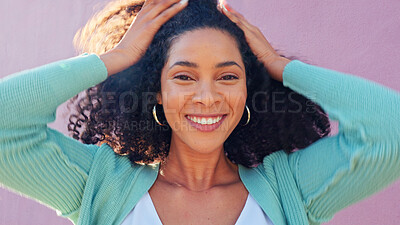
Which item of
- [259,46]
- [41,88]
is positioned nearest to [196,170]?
[259,46]

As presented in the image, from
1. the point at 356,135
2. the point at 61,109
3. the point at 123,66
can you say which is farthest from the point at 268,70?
the point at 61,109

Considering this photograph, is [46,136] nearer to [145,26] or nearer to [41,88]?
[41,88]

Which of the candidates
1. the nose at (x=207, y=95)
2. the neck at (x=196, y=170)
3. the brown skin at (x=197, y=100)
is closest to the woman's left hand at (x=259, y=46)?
the brown skin at (x=197, y=100)

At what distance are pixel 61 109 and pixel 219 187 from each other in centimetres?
217

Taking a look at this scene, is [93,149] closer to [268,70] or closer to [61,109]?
[268,70]

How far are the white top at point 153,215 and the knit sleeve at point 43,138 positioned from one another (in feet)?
0.82

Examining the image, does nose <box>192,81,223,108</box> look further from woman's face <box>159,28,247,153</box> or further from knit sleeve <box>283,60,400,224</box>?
knit sleeve <box>283,60,400,224</box>

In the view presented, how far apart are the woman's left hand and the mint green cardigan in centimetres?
10

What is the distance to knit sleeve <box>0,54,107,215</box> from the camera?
183cm

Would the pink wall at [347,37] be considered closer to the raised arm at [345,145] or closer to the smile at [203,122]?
the raised arm at [345,145]

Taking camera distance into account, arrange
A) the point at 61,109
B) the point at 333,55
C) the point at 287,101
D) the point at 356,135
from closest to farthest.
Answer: the point at 356,135 → the point at 287,101 → the point at 333,55 → the point at 61,109

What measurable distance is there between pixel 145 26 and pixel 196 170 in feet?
2.42

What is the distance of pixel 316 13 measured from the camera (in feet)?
9.91

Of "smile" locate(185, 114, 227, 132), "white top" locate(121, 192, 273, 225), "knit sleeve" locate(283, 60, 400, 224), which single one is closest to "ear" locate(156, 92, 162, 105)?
"smile" locate(185, 114, 227, 132)
